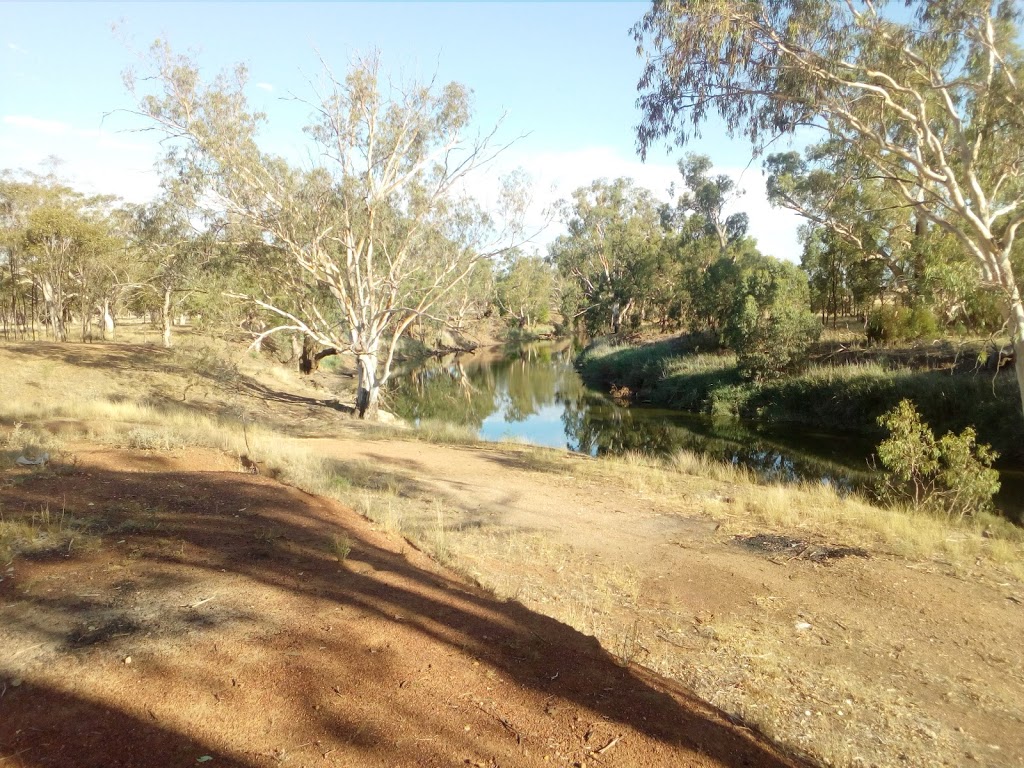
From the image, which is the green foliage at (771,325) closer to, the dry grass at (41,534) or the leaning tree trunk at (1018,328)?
the leaning tree trunk at (1018,328)

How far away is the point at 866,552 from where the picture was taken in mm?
7996

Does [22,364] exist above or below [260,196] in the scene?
below

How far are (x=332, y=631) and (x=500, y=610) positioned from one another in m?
1.29

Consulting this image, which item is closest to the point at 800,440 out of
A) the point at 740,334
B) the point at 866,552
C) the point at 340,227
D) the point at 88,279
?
the point at 740,334

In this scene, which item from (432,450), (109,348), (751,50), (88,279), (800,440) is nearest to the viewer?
(751,50)

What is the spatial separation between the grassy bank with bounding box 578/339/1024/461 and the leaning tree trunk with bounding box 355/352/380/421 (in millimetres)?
13765

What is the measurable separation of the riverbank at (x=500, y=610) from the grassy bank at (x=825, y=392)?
31.2 feet

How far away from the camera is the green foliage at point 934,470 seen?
1026 cm

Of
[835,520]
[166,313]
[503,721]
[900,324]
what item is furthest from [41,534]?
[900,324]

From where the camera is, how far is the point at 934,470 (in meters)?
11.1

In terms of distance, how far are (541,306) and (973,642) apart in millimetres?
68316

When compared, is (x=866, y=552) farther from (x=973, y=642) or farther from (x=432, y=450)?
(x=432, y=450)

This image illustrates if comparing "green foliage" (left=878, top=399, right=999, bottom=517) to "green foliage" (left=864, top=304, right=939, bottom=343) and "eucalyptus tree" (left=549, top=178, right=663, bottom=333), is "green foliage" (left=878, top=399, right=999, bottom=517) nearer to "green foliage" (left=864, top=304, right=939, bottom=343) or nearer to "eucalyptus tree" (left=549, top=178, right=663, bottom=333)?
"green foliage" (left=864, top=304, right=939, bottom=343)

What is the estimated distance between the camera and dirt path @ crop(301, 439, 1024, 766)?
4.18m
